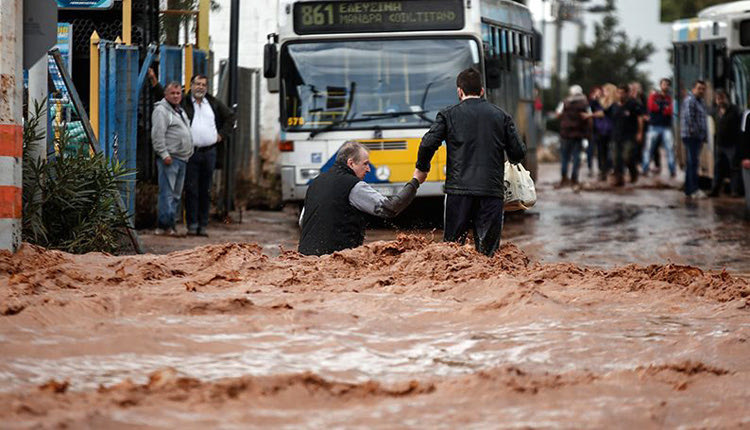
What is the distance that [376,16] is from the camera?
62.3 ft

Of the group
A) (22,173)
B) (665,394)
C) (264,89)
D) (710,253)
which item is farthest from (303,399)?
(264,89)

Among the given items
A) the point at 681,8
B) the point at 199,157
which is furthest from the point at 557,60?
the point at 199,157

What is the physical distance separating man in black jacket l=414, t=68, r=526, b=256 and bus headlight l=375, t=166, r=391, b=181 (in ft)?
23.4

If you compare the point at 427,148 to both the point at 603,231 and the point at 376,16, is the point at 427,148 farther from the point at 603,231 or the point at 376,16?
the point at 603,231

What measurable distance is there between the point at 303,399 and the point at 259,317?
178cm

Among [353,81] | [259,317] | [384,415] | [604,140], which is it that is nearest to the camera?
[384,415]

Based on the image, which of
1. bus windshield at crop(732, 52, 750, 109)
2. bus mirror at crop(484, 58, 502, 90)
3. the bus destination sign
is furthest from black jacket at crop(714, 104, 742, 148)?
the bus destination sign

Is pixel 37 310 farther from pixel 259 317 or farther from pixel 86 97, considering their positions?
pixel 86 97

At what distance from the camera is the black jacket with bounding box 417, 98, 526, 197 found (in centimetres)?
1153

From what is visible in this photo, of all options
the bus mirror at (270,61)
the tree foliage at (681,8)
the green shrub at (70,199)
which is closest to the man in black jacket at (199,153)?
the bus mirror at (270,61)

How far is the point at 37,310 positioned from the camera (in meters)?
8.34

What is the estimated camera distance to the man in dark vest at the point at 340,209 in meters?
10.6

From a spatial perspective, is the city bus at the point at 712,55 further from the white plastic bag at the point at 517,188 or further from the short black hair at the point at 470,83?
the short black hair at the point at 470,83

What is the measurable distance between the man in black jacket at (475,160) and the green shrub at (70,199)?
3.15 m
